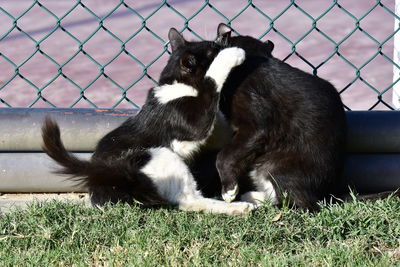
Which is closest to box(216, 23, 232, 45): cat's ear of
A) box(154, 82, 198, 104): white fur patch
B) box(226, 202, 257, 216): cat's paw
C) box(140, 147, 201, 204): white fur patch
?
box(154, 82, 198, 104): white fur patch

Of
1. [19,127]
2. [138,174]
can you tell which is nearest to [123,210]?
[138,174]

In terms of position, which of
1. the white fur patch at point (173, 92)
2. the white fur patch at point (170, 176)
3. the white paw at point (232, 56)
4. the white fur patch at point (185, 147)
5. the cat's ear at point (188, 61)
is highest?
the white paw at point (232, 56)

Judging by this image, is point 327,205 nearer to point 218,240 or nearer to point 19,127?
point 218,240

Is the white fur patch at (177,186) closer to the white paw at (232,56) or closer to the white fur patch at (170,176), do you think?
the white fur patch at (170,176)

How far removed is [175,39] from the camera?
3.97 m

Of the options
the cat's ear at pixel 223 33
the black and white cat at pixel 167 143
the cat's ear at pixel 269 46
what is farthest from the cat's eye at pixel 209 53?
the cat's ear at pixel 269 46

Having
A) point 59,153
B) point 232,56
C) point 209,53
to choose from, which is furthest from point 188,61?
point 59,153

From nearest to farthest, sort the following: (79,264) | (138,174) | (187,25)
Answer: (79,264)
(138,174)
(187,25)

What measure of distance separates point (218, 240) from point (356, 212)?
75 cm

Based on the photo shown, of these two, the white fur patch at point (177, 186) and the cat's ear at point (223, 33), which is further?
the cat's ear at point (223, 33)

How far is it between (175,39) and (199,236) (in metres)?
1.36

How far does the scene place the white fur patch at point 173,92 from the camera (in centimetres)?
371

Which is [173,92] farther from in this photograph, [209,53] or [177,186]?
[177,186]

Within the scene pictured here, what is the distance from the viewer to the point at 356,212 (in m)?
3.32
